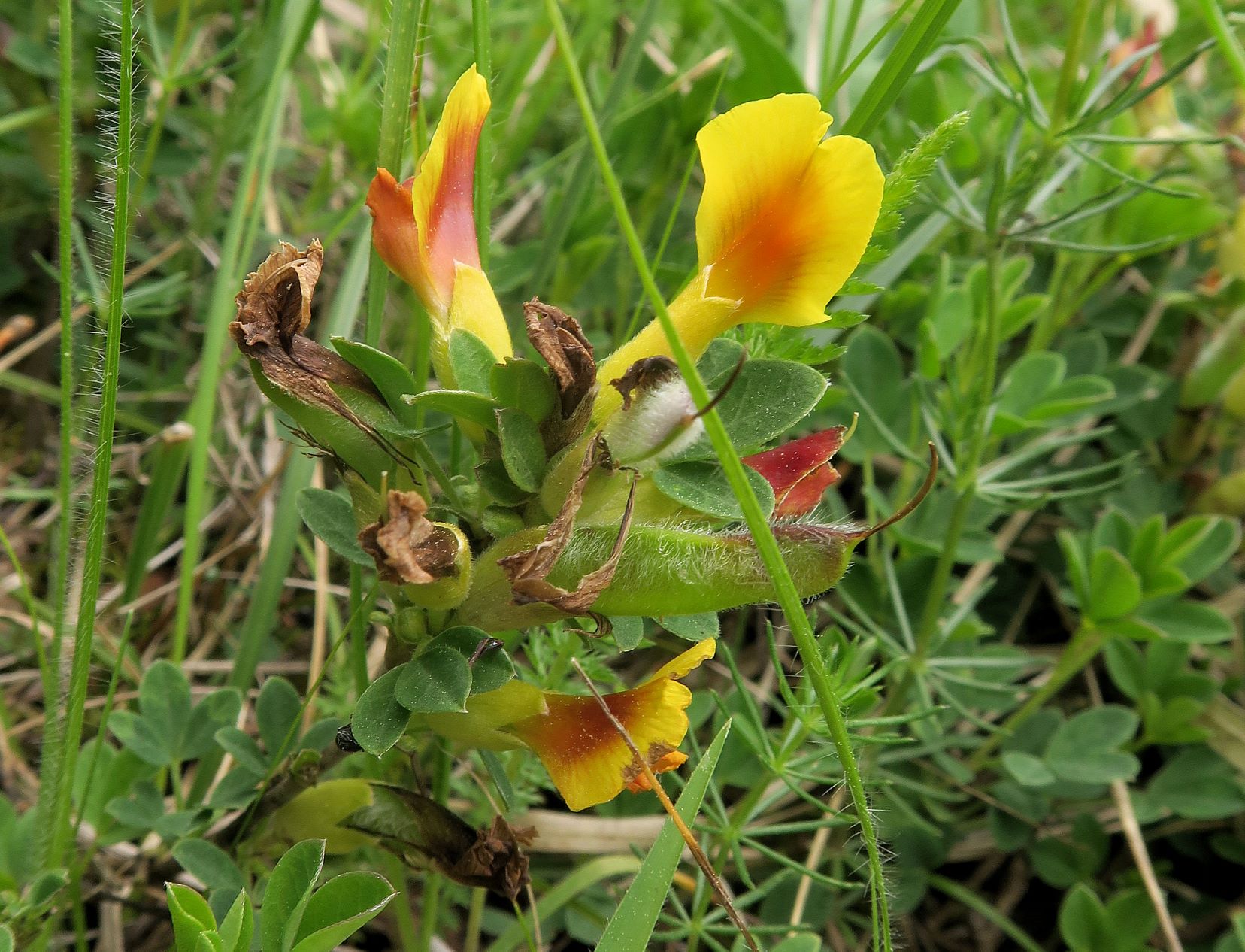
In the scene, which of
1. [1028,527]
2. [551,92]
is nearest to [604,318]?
[551,92]

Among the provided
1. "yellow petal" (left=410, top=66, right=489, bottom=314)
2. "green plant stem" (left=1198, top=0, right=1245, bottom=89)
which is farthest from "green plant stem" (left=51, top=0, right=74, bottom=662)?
"green plant stem" (left=1198, top=0, right=1245, bottom=89)

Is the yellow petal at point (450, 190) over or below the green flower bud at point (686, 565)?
over

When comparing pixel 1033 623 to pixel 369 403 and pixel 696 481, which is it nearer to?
pixel 696 481

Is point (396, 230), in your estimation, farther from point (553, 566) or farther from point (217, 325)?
point (217, 325)

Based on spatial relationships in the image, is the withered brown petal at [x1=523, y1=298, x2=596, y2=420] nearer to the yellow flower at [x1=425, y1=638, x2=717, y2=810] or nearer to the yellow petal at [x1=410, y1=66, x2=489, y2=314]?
the yellow petal at [x1=410, y1=66, x2=489, y2=314]

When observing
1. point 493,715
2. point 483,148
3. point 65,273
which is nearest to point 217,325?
point 65,273

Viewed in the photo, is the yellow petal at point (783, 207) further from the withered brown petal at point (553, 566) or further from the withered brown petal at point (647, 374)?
the withered brown petal at point (553, 566)

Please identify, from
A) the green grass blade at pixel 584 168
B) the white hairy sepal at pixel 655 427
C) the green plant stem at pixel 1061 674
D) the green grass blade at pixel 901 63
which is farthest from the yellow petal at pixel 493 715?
the green plant stem at pixel 1061 674
